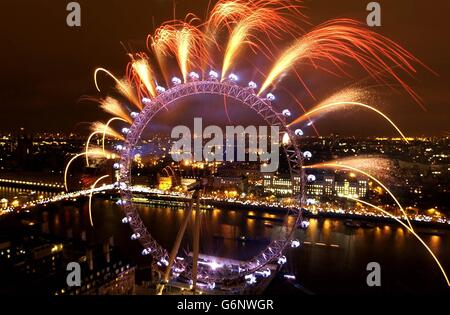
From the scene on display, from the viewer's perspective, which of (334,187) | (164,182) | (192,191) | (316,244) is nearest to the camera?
(192,191)

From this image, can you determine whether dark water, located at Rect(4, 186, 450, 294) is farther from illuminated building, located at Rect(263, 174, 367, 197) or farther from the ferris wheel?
illuminated building, located at Rect(263, 174, 367, 197)

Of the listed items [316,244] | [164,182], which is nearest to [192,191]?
[316,244]

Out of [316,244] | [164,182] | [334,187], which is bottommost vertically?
[316,244]

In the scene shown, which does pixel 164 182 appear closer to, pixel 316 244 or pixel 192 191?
pixel 316 244

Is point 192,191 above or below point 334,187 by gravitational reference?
above

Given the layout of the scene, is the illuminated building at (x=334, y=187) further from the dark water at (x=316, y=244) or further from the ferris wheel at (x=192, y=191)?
the ferris wheel at (x=192, y=191)

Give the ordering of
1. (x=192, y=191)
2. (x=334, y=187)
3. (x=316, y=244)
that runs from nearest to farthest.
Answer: (x=192, y=191) < (x=316, y=244) < (x=334, y=187)

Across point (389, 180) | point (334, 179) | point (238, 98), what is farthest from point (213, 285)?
point (389, 180)

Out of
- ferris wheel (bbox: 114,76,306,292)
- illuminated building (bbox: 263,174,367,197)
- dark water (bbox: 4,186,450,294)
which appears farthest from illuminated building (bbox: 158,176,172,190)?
ferris wheel (bbox: 114,76,306,292)

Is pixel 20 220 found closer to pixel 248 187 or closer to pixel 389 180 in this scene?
pixel 248 187
